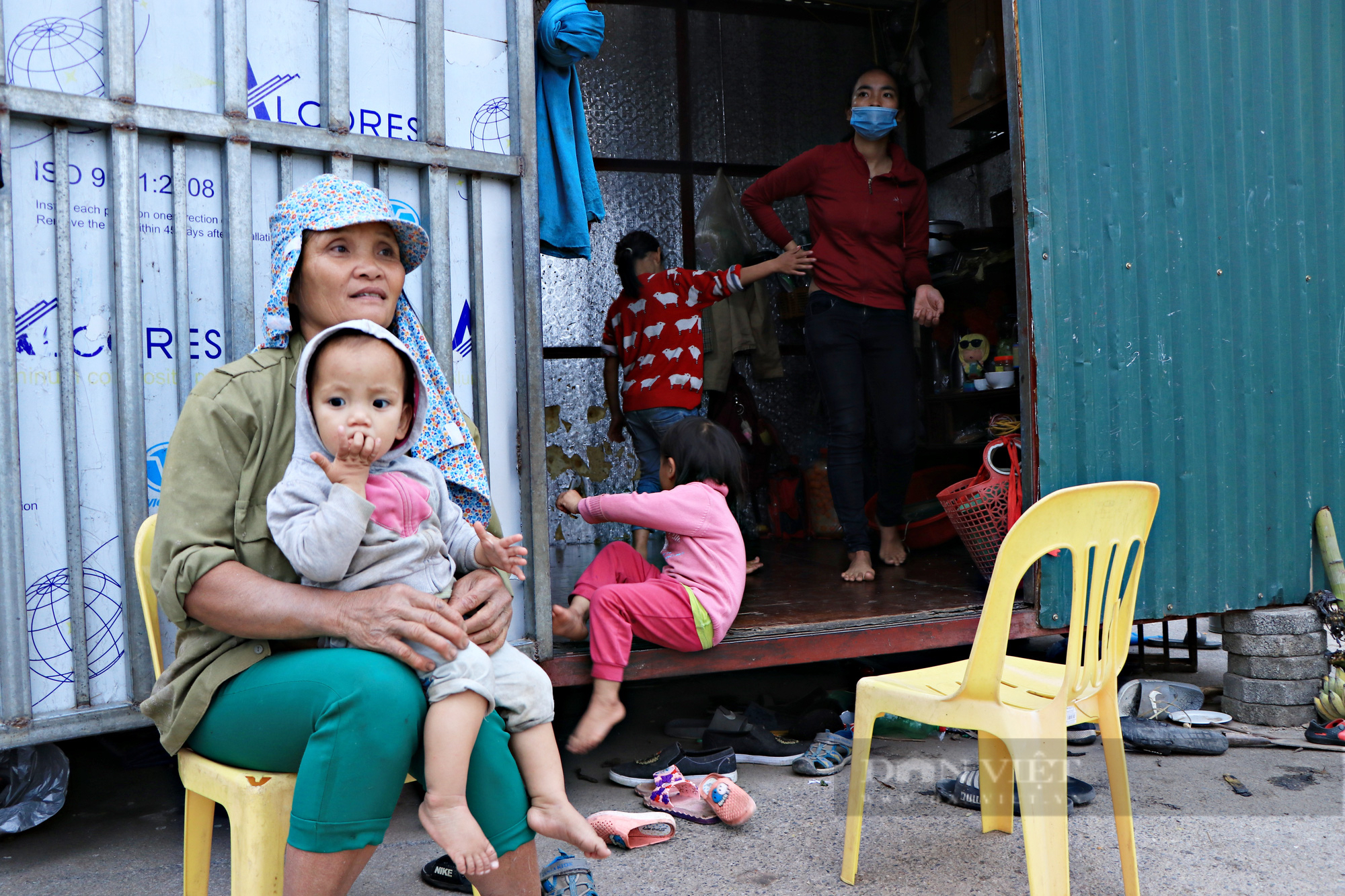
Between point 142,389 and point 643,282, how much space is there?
2.98m

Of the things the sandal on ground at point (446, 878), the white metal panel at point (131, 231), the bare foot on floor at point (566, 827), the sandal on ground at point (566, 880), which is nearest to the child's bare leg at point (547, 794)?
the bare foot on floor at point (566, 827)

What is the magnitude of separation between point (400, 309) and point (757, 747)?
1.96 metres

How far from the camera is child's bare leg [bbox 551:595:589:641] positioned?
294cm

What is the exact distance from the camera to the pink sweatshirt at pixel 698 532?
9.78 feet

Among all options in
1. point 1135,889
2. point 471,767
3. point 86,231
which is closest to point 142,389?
point 86,231

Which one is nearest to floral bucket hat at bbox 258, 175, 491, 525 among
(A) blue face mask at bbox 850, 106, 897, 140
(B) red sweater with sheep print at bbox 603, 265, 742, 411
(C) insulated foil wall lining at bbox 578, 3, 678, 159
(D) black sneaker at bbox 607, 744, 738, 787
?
(D) black sneaker at bbox 607, 744, 738, 787

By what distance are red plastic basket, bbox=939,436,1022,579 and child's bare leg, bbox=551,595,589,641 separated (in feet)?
5.78

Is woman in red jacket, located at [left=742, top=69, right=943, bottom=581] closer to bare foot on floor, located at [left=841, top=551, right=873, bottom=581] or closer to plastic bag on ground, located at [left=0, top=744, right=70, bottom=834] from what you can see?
bare foot on floor, located at [left=841, top=551, right=873, bottom=581]

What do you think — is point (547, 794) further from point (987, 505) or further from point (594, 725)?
point (987, 505)

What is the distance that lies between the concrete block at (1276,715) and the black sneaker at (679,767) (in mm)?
2153

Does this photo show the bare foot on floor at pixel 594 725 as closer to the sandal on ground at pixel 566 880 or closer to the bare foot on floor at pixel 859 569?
the sandal on ground at pixel 566 880

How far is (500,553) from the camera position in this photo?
6.24ft

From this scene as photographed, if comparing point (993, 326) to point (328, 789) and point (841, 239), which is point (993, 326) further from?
point (328, 789)

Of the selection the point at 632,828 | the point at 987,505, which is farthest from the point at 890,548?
the point at 632,828
